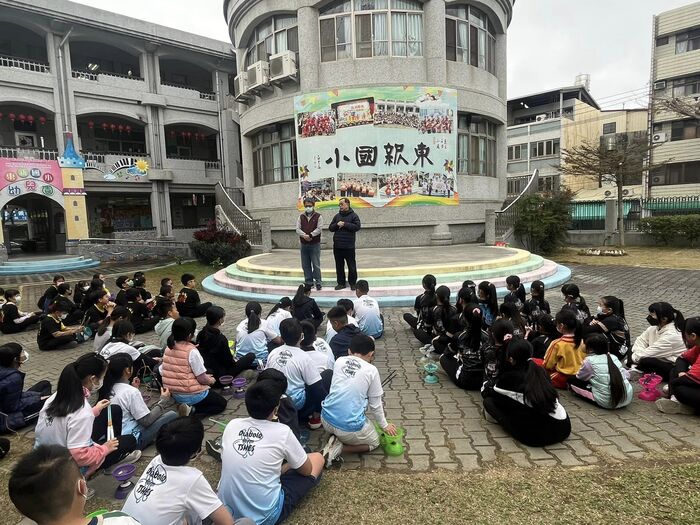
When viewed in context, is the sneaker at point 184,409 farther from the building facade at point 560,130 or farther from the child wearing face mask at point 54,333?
the building facade at point 560,130

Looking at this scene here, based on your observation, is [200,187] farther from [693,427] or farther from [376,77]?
[693,427]

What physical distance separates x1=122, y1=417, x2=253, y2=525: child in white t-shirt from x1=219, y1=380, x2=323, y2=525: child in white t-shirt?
0.88ft

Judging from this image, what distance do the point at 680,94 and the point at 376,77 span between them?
23.8m

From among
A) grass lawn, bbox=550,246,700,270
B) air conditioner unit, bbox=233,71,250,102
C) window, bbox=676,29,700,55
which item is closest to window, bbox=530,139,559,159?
window, bbox=676,29,700,55

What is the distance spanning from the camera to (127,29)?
21922 mm

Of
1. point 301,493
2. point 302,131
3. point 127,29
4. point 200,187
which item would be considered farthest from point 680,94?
point 301,493

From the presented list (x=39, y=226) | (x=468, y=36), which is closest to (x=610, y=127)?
(x=468, y=36)

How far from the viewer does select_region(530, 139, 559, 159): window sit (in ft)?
125

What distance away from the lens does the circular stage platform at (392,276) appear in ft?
32.6

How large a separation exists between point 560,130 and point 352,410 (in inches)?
1588

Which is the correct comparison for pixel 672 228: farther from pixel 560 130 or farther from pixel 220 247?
pixel 560 130

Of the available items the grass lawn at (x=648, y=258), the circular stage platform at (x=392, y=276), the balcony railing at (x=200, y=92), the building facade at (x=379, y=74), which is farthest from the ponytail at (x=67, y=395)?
the balcony railing at (x=200, y=92)

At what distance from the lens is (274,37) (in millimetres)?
18250

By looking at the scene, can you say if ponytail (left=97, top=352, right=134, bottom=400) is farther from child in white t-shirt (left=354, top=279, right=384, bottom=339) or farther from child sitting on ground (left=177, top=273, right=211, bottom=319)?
child sitting on ground (left=177, top=273, right=211, bottom=319)
